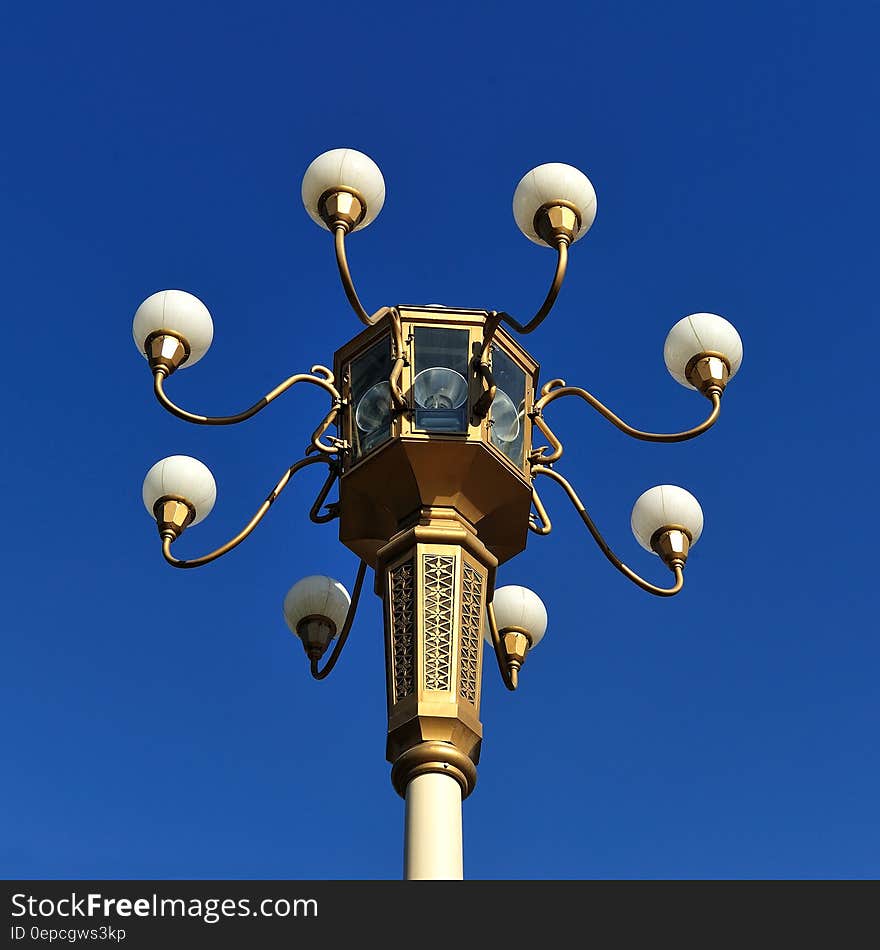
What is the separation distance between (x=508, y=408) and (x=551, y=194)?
46.0 inches

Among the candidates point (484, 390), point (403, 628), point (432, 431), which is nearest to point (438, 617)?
point (403, 628)

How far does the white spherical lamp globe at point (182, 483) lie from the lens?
11656 millimetres

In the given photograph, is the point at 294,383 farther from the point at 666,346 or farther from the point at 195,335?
the point at 666,346

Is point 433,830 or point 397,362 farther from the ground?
point 397,362

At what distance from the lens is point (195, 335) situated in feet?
38.4

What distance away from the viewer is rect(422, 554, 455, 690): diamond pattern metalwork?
1048 centimetres

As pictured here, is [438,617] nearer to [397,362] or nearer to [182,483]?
[397,362]

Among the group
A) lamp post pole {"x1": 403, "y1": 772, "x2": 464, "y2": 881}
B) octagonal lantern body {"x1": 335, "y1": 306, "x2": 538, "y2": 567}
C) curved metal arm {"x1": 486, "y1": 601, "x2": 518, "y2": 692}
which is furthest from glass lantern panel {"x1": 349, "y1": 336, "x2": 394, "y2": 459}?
lamp post pole {"x1": 403, "y1": 772, "x2": 464, "y2": 881}

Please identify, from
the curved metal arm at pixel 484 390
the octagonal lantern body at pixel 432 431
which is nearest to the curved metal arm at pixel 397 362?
the octagonal lantern body at pixel 432 431

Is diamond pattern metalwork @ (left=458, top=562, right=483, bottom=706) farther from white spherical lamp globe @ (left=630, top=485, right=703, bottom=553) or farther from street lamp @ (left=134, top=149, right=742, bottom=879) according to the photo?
white spherical lamp globe @ (left=630, top=485, right=703, bottom=553)

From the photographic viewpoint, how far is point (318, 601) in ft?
39.9

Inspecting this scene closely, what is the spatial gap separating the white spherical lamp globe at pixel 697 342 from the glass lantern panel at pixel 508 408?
1.06 m
